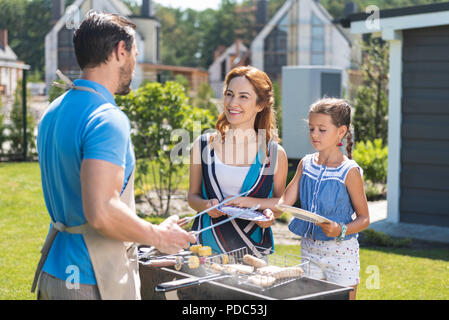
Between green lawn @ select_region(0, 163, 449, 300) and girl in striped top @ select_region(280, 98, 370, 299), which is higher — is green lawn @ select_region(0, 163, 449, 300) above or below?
below

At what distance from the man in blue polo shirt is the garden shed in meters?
6.86

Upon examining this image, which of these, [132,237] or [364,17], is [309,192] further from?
[364,17]

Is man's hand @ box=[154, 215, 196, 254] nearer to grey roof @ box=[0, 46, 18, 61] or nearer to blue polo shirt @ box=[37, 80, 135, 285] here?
blue polo shirt @ box=[37, 80, 135, 285]

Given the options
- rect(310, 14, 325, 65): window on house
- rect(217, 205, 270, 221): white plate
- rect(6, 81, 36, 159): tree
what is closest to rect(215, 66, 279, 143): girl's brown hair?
rect(217, 205, 270, 221): white plate

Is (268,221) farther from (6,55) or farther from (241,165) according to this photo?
(6,55)

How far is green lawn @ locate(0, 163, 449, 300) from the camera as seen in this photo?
18.2ft

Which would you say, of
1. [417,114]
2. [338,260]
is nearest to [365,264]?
[417,114]

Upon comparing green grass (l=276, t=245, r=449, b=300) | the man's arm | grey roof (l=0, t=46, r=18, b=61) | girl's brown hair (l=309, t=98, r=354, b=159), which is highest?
grey roof (l=0, t=46, r=18, b=61)

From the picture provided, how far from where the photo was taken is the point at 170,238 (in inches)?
89.0

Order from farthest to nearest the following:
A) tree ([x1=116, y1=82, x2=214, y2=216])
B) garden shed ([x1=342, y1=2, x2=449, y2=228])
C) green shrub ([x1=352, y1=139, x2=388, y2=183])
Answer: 1. green shrub ([x1=352, y1=139, x2=388, y2=183])
2. tree ([x1=116, y1=82, x2=214, y2=216])
3. garden shed ([x1=342, y1=2, x2=449, y2=228])

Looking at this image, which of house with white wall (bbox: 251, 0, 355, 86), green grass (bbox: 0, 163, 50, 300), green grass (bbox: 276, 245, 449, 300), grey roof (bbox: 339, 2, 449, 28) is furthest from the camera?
house with white wall (bbox: 251, 0, 355, 86)

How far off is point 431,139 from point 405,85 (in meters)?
A: 0.93

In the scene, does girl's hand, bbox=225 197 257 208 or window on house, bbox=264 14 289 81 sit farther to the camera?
window on house, bbox=264 14 289 81
